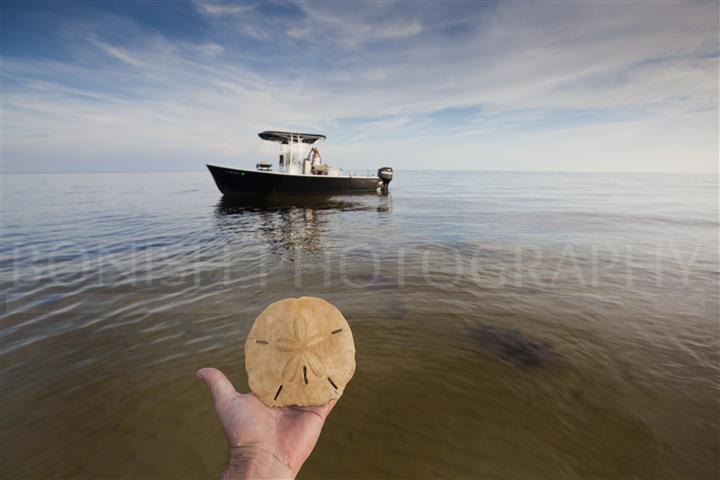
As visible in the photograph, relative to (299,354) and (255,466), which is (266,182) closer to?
(299,354)

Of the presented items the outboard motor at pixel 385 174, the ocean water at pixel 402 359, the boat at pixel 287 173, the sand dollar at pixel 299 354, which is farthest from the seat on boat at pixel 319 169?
the sand dollar at pixel 299 354

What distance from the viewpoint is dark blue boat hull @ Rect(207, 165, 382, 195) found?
1180 inches

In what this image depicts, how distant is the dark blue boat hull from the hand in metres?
28.9

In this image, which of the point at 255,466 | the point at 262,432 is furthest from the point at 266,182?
the point at 255,466

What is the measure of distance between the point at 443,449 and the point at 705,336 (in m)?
6.78

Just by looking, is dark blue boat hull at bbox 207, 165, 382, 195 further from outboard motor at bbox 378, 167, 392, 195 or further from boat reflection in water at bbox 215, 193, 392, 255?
outboard motor at bbox 378, 167, 392, 195

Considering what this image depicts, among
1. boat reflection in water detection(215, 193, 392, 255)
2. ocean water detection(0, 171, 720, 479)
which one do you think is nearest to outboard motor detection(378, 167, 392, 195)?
boat reflection in water detection(215, 193, 392, 255)

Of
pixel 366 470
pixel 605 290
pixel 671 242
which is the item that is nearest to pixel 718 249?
pixel 671 242

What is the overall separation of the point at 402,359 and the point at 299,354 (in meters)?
2.86

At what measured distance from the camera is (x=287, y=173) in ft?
100

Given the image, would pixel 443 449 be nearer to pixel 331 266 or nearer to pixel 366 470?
pixel 366 470

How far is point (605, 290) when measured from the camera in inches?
328

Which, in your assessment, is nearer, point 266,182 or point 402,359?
point 402,359

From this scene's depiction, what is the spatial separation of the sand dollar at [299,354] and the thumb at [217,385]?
0.90ft
